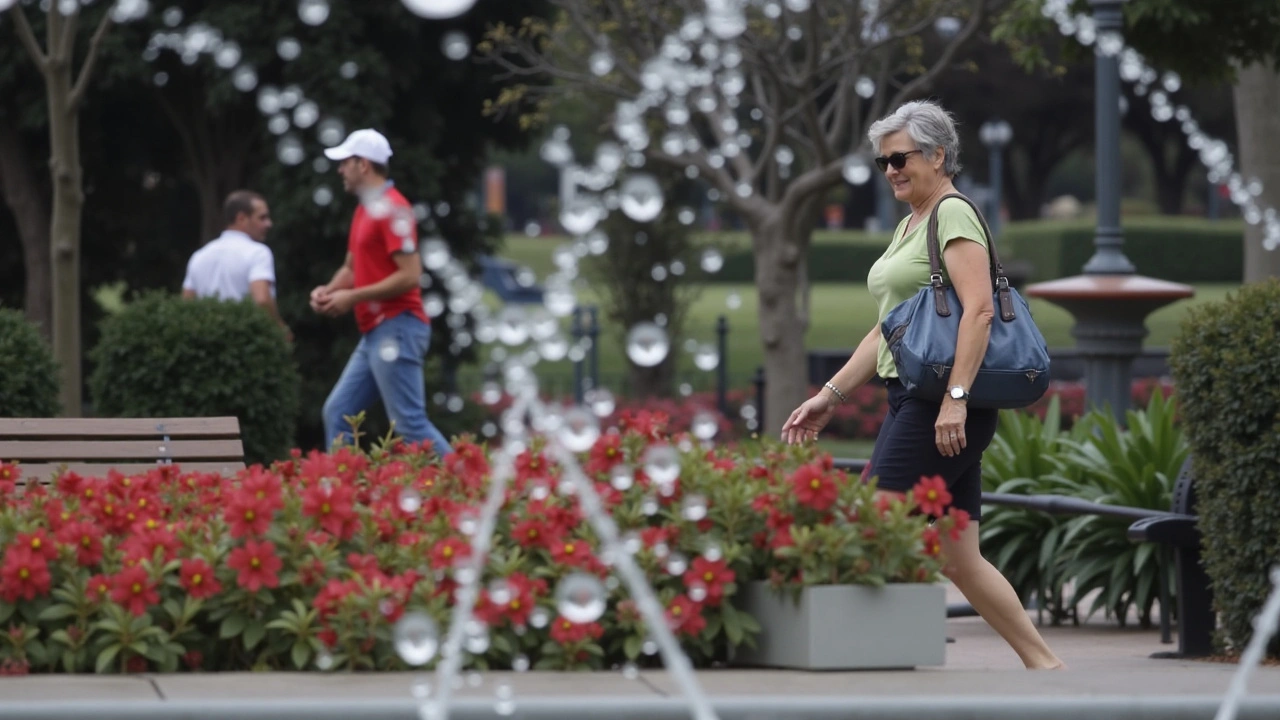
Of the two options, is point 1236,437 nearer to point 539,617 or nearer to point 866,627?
point 866,627

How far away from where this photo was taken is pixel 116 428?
6484mm

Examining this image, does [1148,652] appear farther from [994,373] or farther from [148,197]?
[148,197]

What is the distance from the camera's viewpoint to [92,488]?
16.4ft

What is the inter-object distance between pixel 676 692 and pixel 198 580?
1.07 metres

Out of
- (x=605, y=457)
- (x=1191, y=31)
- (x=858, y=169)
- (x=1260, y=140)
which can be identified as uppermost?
(x=1191, y=31)

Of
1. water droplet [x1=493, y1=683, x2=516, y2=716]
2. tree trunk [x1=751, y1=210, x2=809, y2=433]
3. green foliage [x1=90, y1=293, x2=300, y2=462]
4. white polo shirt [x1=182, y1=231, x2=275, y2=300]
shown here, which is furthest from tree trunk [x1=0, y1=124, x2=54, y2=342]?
water droplet [x1=493, y1=683, x2=516, y2=716]

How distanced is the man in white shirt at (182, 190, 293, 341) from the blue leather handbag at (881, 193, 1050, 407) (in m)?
4.98

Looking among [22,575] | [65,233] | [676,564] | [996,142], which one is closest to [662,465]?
[676,564]

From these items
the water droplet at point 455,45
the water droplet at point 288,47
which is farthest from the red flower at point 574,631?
the water droplet at point 455,45

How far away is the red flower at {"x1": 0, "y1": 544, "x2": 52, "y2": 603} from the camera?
4113 millimetres

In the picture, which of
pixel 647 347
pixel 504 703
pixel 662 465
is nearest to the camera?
pixel 504 703

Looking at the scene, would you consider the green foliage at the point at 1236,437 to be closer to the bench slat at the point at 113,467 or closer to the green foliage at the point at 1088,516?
the green foliage at the point at 1088,516

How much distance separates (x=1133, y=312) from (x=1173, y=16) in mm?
1655

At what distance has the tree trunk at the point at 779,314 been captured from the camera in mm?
14898
